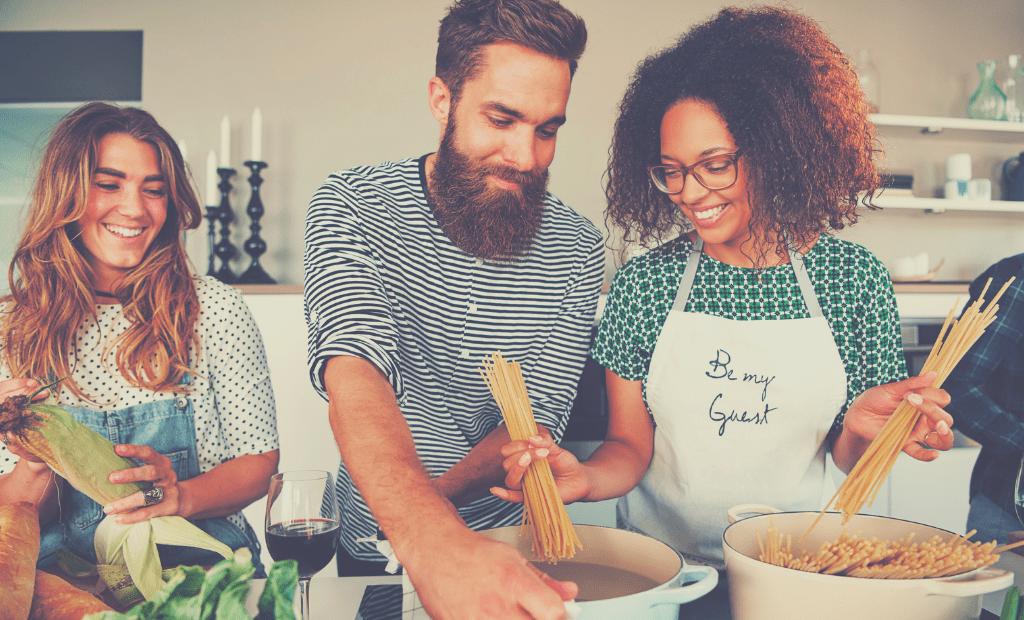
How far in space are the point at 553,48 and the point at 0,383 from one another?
95 cm

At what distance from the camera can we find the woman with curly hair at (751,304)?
1.10 m

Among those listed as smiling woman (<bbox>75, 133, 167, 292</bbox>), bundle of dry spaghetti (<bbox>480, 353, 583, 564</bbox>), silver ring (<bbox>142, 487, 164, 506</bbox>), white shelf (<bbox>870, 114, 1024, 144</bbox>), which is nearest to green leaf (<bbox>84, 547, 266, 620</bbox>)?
bundle of dry spaghetti (<bbox>480, 353, 583, 564</bbox>)

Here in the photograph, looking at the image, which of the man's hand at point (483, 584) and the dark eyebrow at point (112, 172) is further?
the dark eyebrow at point (112, 172)

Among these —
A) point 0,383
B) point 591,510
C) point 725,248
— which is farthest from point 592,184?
point 0,383

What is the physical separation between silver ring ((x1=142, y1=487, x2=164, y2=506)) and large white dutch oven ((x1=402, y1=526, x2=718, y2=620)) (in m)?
0.35

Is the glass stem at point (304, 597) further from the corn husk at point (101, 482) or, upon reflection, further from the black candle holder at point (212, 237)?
the black candle holder at point (212, 237)

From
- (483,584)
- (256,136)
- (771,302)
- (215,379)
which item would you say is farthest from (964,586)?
(256,136)

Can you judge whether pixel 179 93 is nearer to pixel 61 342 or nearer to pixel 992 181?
pixel 61 342

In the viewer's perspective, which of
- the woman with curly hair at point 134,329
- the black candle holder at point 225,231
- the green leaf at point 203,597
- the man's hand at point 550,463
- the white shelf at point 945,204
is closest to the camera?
the green leaf at point 203,597

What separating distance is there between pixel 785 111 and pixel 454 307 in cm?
64

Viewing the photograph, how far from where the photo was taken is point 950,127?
2674mm

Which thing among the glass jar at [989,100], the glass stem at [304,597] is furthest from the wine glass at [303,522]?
the glass jar at [989,100]

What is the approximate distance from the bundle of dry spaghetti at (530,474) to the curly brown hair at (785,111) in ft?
1.94

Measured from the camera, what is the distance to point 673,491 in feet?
3.84
